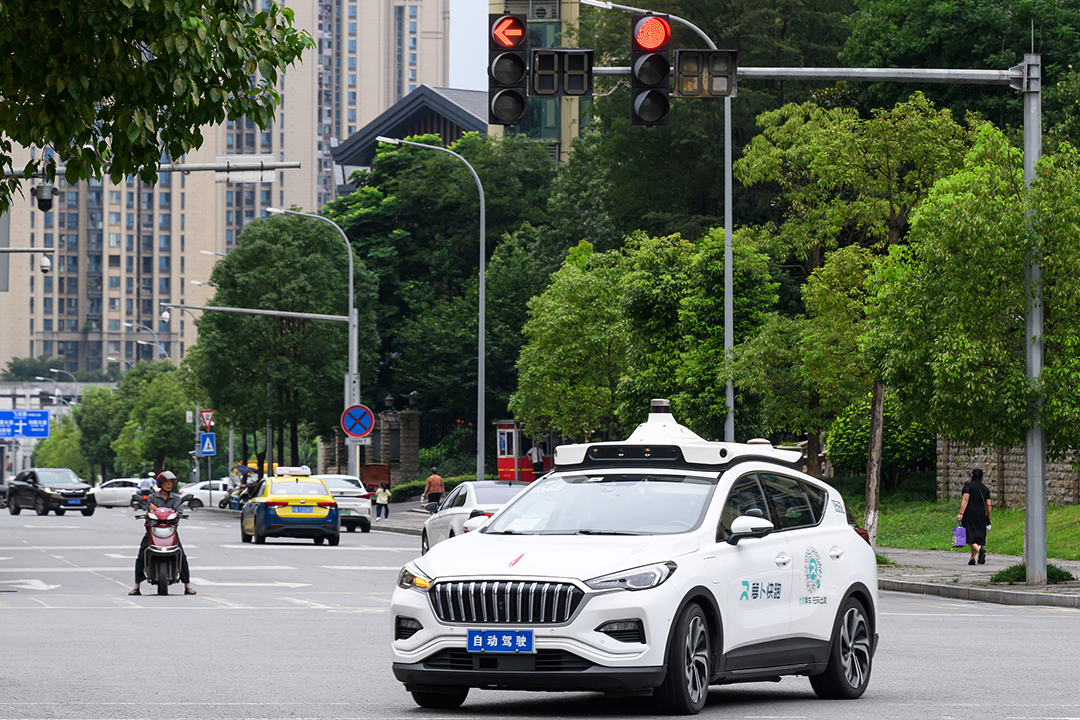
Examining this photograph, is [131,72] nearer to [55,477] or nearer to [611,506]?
[611,506]

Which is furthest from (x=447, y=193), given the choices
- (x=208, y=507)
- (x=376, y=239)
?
(x=208, y=507)

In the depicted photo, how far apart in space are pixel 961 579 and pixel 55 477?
44.0 meters

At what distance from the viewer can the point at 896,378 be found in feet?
78.2

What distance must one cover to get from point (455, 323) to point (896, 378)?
4651cm

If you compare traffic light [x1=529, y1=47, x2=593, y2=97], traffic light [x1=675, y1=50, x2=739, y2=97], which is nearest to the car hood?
traffic light [x1=529, y1=47, x2=593, y2=97]

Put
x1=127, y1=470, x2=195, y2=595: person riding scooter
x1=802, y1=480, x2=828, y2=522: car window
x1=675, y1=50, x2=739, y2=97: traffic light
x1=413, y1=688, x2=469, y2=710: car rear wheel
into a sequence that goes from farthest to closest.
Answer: x1=127, y1=470, x2=195, y2=595: person riding scooter < x1=675, y1=50, x2=739, y2=97: traffic light < x1=802, y1=480, x2=828, y2=522: car window < x1=413, y1=688, x2=469, y2=710: car rear wheel

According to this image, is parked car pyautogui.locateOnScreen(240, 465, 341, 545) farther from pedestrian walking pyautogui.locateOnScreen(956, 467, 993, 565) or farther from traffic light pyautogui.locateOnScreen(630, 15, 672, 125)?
traffic light pyautogui.locateOnScreen(630, 15, 672, 125)

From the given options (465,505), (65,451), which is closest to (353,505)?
(465,505)

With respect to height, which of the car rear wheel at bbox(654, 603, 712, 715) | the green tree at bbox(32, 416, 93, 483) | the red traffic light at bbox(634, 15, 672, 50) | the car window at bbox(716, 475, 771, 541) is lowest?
the green tree at bbox(32, 416, 93, 483)

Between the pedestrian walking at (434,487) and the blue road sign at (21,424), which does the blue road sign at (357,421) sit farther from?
the blue road sign at (21,424)

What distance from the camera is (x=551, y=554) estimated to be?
939cm

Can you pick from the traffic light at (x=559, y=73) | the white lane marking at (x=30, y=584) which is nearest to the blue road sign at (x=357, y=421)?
the white lane marking at (x=30, y=584)

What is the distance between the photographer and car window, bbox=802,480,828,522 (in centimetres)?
1128

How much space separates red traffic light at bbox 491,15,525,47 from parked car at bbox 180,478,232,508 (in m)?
61.4
